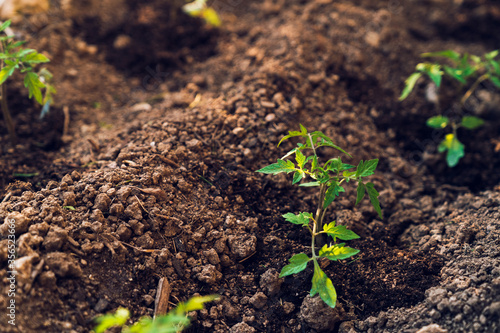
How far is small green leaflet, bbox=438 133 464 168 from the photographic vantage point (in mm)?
2623

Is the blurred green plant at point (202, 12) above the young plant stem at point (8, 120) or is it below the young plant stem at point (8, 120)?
above

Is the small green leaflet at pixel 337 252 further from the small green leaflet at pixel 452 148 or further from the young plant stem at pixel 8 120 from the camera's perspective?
the young plant stem at pixel 8 120

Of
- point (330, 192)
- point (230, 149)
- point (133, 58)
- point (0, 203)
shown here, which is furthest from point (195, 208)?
point (133, 58)

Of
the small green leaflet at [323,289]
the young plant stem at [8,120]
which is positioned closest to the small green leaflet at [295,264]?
the small green leaflet at [323,289]

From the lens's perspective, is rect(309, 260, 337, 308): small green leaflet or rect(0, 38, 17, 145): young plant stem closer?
rect(309, 260, 337, 308): small green leaflet

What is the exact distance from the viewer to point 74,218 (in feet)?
6.33

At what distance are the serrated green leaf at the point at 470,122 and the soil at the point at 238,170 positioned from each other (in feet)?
0.52

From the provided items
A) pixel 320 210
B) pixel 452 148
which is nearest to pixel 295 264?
pixel 320 210

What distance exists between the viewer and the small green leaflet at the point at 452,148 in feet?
8.61

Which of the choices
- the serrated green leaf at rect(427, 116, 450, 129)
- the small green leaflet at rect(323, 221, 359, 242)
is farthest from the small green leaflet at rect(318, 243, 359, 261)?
the serrated green leaf at rect(427, 116, 450, 129)

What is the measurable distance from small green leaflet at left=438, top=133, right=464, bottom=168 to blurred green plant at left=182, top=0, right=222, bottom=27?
2.10 m

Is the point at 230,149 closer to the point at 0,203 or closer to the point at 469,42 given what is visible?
the point at 0,203

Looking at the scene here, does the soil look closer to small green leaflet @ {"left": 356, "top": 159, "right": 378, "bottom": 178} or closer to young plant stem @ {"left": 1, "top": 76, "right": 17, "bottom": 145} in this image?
young plant stem @ {"left": 1, "top": 76, "right": 17, "bottom": 145}

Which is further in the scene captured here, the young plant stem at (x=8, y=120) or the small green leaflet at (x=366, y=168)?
the young plant stem at (x=8, y=120)
